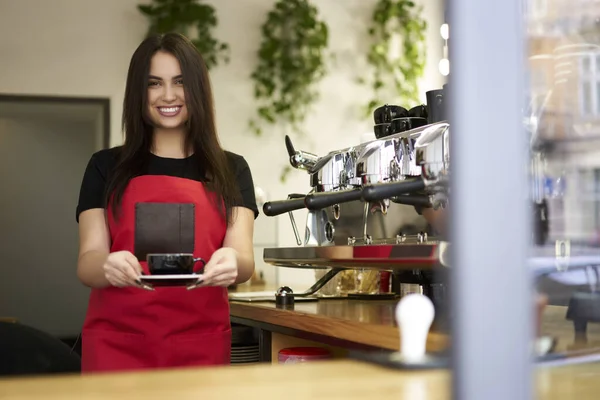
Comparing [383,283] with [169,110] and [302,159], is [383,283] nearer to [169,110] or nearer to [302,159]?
[302,159]

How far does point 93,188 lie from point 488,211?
1.68 meters

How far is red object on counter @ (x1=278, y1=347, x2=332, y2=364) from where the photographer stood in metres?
2.09

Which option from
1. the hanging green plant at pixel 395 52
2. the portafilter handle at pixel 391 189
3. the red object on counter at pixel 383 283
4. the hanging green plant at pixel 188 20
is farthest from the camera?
the hanging green plant at pixel 395 52

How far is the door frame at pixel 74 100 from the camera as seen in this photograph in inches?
205

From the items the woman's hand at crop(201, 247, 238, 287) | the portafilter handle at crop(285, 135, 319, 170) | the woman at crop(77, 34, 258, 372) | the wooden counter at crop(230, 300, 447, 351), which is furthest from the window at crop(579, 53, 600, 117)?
the portafilter handle at crop(285, 135, 319, 170)

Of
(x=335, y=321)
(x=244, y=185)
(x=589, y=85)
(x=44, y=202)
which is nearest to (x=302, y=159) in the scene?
(x=244, y=185)

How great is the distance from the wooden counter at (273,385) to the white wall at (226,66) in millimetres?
4069

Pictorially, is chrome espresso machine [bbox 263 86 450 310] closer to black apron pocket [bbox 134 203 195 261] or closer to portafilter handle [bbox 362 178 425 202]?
portafilter handle [bbox 362 178 425 202]

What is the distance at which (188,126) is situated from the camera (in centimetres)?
228

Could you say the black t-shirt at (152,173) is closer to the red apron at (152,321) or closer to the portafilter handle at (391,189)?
the red apron at (152,321)

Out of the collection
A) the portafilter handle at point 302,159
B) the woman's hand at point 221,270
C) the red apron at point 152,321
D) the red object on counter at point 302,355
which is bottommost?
the red object on counter at point 302,355

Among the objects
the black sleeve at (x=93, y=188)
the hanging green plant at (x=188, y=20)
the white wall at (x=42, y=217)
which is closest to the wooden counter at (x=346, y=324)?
the black sleeve at (x=93, y=188)

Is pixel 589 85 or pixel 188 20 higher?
pixel 188 20

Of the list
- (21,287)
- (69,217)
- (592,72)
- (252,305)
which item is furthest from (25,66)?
→ (592,72)
